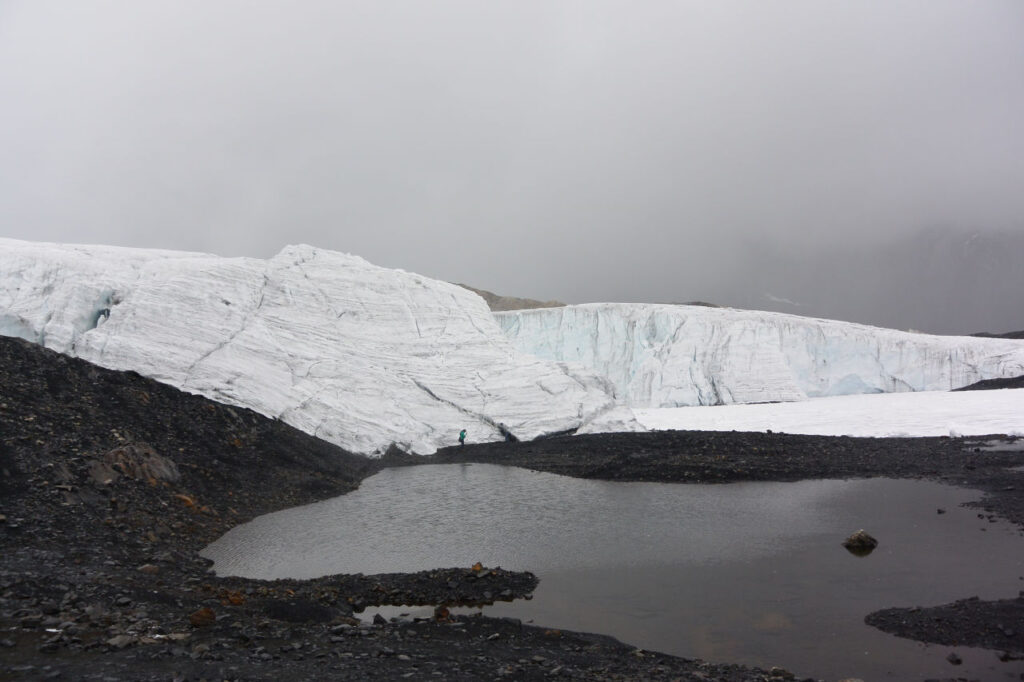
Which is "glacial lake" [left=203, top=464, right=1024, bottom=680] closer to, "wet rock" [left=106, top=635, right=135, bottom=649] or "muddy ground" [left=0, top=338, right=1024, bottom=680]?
"muddy ground" [left=0, top=338, right=1024, bottom=680]

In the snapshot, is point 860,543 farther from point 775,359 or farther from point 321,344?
point 775,359

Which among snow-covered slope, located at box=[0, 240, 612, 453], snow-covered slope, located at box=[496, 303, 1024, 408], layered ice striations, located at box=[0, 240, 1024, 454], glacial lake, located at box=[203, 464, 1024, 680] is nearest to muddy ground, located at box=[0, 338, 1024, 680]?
glacial lake, located at box=[203, 464, 1024, 680]

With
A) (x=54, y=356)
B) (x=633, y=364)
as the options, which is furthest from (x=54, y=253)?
(x=633, y=364)

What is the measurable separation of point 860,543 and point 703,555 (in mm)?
3011

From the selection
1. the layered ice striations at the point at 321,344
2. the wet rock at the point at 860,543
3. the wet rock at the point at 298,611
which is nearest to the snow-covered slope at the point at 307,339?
the layered ice striations at the point at 321,344

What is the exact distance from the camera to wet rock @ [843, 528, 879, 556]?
38.7 feet

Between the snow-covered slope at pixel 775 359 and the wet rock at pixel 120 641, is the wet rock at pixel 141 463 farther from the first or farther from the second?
the snow-covered slope at pixel 775 359

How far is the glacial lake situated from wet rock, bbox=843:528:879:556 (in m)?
0.23

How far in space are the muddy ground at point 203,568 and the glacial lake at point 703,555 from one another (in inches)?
23.6

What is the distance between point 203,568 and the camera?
10367mm

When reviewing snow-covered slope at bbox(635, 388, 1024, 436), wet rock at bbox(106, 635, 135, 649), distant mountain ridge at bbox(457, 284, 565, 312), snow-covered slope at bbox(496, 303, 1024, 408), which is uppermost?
distant mountain ridge at bbox(457, 284, 565, 312)

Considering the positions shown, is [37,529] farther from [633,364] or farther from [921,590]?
[633,364]

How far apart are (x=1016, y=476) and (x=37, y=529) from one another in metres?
21.6

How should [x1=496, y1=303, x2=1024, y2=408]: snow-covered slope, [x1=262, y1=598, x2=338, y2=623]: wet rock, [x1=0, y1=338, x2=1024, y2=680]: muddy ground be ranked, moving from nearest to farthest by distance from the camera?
1. [x1=0, y1=338, x2=1024, y2=680]: muddy ground
2. [x1=262, y1=598, x2=338, y2=623]: wet rock
3. [x1=496, y1=303, x2=1024, y2=408]: snow-covered slope
